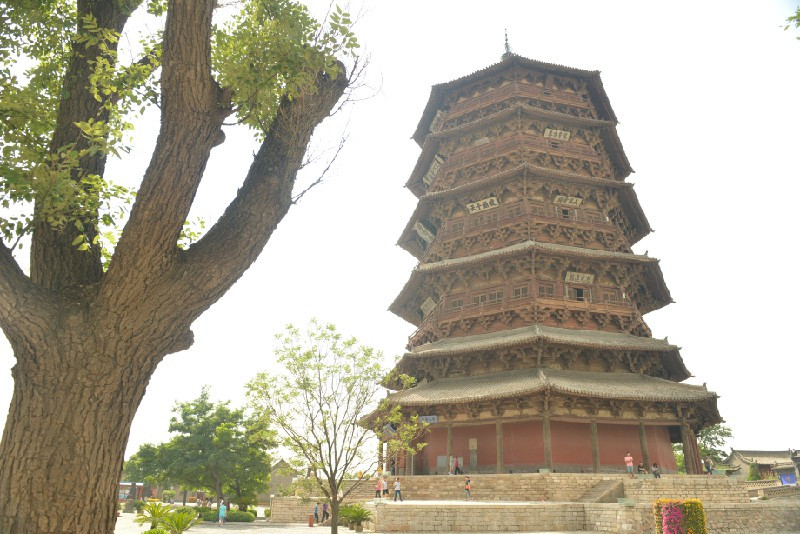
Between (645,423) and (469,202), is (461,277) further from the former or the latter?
(645,423)

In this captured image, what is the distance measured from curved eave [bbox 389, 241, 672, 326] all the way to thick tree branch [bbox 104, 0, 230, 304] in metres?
21.9

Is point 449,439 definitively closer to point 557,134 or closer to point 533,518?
point 533,518

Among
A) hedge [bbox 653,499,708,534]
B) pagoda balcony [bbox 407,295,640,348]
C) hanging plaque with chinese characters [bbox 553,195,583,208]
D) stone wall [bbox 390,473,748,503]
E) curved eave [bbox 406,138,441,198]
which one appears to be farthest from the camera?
curved eave [bbox 406,138,441,198]

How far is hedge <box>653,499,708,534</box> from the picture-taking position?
47.6ft

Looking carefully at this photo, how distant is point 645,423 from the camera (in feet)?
76.8

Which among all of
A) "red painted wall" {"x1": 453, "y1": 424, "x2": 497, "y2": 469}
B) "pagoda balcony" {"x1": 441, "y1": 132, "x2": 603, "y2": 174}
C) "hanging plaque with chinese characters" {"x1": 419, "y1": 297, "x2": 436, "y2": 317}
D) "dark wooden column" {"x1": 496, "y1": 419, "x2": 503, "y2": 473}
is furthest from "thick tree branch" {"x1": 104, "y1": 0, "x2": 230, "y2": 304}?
"pagoda balcony" {"x1": 441, "y1": 132, "x2": 603, "y2": 174}

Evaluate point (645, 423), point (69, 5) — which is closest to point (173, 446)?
point (645, 423)

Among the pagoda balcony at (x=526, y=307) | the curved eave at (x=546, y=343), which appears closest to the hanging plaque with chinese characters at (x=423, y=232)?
the pagoda balcony at (x=526, y=307)

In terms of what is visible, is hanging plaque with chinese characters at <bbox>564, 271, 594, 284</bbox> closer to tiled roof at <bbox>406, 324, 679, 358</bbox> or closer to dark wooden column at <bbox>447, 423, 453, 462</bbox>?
tiled roof at <bbox>406, 324, 679, 358</bbox>

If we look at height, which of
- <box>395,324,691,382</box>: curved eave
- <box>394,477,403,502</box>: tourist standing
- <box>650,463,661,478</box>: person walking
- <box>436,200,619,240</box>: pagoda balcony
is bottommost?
<box>394,477,403,502</box>: tourist standing

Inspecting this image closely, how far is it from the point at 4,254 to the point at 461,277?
24334mm

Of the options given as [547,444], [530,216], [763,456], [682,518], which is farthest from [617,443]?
[763,456]

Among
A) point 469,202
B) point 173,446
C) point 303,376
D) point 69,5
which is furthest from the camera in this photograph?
point 173,446

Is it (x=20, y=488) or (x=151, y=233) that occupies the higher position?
(x=151, y=233)
